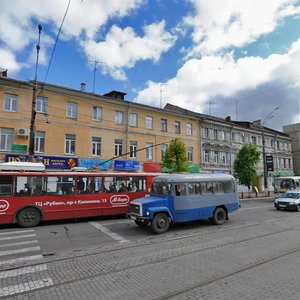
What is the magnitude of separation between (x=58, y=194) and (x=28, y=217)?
1705mm

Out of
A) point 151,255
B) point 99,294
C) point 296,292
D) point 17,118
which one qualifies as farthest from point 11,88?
point 296,292

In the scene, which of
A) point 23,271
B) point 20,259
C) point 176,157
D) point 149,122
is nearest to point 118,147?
point 149,122

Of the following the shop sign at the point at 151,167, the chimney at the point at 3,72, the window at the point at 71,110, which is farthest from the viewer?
the shop sign at the point at 151,167

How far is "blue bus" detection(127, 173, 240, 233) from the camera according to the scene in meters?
11.4

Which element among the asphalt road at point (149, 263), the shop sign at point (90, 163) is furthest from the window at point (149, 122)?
the asphalt road at point (149, 263)

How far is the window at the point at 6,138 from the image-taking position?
74.5ft

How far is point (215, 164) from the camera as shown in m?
39.2

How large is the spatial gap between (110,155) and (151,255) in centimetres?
2125

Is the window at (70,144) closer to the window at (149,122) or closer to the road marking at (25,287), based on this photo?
the window at (149,122)

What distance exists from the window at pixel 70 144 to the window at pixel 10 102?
16.9 feet

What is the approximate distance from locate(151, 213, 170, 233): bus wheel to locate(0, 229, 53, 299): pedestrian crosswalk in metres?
4.36

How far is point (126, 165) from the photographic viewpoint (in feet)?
94.8

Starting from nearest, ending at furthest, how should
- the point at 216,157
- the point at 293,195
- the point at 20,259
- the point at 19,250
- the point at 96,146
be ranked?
the point at 20,259, the point at 19,250, the point at 293,195, the point at 96,146, the point at 216,157

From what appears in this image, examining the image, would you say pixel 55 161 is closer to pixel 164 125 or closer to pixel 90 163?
pixel 90 163
